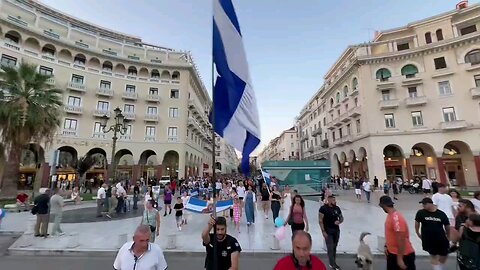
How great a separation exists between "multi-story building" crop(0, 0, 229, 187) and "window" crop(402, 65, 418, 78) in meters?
29.3

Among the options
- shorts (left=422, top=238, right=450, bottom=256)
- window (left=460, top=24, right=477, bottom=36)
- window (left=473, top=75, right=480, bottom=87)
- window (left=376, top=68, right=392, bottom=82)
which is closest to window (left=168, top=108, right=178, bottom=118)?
window (left=376, top=68, right=392, bottom=82)

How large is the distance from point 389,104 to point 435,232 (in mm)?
28208

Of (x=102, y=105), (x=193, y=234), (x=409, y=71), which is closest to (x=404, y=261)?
(x=193, y=234)

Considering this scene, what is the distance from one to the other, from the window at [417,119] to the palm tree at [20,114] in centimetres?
3591

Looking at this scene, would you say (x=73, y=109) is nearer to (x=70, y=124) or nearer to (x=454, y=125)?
(x=70, y=124)

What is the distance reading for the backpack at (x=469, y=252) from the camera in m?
3.22

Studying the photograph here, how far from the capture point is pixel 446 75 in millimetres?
26797

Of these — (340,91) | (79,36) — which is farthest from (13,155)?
(340,91)

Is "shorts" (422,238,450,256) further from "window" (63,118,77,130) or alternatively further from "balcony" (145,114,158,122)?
"window" (63,118,77,130)

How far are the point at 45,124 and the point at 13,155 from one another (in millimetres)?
3038

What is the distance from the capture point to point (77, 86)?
31.5m

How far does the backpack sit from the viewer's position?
3.22 metres

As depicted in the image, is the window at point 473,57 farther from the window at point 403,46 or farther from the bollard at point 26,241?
the bollard at point 26,241

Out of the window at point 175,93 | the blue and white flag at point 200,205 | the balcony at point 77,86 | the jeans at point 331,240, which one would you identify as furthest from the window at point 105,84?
the jeans at point 331,240
